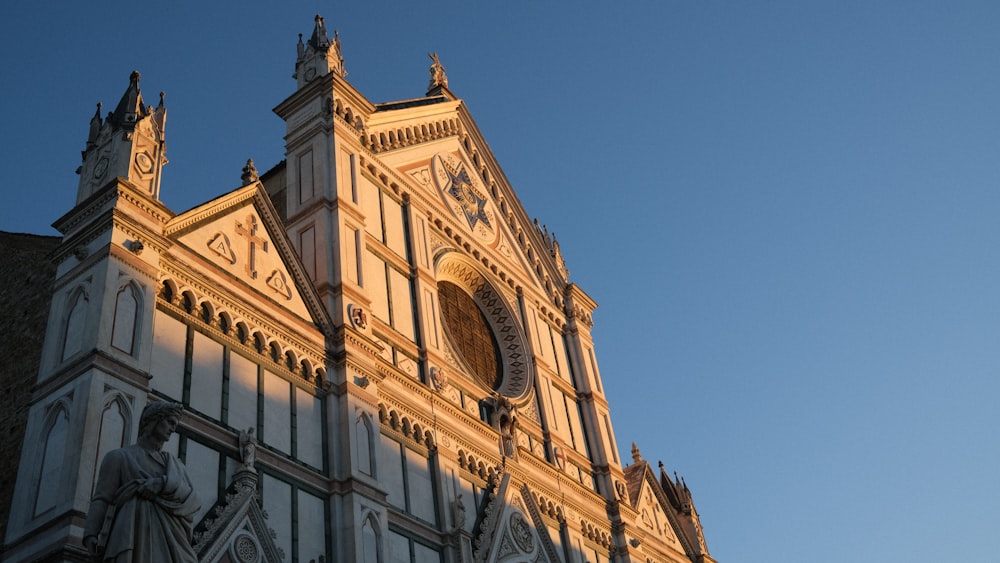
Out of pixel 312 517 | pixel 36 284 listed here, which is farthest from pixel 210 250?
pixel 312 517

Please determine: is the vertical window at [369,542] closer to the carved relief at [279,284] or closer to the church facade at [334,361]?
the church facade at [334,361]

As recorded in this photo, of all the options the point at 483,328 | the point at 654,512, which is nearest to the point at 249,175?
the point at 483,328

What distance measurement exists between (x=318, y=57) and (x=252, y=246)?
6923 millimetres

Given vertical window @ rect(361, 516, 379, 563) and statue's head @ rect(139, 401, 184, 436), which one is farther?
vertical window @ rect(361, 516, 379, 563)

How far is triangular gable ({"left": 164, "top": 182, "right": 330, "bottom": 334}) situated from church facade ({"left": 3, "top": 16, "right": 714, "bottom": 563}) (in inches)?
1.5

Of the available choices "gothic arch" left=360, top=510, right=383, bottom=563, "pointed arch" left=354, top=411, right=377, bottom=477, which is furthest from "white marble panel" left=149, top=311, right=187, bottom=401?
"gothic arch" left=360, top=510, right=383, bottom=563

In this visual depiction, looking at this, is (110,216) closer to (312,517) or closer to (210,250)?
(210,250)

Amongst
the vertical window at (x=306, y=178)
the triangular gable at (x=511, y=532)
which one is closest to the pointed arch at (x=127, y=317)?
the vertical window at (x=306, y=178)

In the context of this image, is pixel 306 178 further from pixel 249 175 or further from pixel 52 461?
pixel 52 461

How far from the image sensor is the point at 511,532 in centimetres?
2017

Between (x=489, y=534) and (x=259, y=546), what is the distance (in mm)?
6115

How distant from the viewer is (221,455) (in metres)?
14.7

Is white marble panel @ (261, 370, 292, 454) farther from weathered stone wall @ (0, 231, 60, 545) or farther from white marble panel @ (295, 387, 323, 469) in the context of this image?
weathered stone wall @ (0, 231, 60, 545)

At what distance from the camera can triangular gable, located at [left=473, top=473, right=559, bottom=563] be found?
63.2 ft
